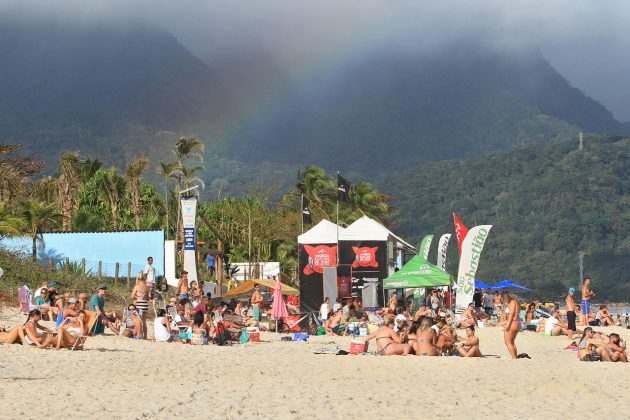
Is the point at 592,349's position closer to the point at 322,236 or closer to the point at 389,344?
the point at 389,344

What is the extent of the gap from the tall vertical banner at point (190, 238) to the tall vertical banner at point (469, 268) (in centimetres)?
753

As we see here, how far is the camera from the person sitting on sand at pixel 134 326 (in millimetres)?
18359

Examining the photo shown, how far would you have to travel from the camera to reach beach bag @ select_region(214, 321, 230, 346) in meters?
18.4

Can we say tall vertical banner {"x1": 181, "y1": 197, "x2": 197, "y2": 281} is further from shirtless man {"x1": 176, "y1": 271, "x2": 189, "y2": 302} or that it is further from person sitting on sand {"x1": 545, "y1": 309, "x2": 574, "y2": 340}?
person sitting on sand {"x1": 545, "y1": 309, "x2": 574, "y2": 340}

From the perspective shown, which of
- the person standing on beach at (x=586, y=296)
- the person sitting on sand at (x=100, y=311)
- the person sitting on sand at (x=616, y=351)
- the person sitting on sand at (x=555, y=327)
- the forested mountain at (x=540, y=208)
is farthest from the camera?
the forested mountain at (x=540, y=208)

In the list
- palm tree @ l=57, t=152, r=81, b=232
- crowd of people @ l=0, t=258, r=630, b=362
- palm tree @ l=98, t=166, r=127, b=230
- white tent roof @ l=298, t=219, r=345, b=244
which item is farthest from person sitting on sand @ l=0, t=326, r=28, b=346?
palm tree @ l=98, t=166, r=127, b=230

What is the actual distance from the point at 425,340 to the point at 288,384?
4470 millimetres

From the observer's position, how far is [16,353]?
46.8ft

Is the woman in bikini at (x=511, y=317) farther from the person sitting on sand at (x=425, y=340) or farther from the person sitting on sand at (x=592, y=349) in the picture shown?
the person sitting on sand at (x=592, y=349)

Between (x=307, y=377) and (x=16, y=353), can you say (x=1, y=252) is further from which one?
(x=307, y=377)

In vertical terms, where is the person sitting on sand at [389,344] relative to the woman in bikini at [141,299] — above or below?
below

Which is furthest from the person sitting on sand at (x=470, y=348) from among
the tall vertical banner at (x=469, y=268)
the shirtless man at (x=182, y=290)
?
the tall vertical banner at (x=469, y=268)

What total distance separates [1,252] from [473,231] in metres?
12.2

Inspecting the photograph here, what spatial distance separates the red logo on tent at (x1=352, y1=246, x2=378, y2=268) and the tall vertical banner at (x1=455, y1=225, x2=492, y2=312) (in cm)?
564
